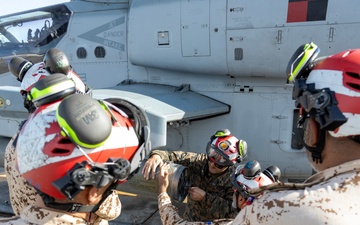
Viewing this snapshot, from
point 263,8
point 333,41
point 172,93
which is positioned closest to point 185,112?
point 172,93

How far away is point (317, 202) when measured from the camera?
126 cm

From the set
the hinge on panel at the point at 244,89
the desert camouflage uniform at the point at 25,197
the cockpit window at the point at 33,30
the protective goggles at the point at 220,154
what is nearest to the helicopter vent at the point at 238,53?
the hinge on panel at the point at 244,89

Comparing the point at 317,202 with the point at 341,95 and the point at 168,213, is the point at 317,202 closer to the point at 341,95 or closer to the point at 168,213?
the point at 341,95

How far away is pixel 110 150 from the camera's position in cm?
143

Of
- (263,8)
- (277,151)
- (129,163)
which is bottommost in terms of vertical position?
(277,151)

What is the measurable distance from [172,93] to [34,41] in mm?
3136

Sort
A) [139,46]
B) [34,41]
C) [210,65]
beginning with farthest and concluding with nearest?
[34,41] → [139,46] → [210,65]

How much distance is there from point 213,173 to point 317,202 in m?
2.03

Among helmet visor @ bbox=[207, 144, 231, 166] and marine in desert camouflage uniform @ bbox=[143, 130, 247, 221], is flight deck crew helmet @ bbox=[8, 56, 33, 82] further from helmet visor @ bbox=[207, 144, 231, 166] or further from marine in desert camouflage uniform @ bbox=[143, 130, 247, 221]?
helmet visor @ bbox=[207, 144, 231, 166]

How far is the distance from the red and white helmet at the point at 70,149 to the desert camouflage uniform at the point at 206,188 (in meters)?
1.62

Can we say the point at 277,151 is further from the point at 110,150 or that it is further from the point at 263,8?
the point at 110,150

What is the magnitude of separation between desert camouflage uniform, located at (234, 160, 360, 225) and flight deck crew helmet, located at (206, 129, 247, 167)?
1648mm

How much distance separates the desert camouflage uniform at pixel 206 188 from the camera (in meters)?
2.91

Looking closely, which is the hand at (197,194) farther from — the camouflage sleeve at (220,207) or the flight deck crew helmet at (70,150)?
the flight deck crew helmet at (70,150)
